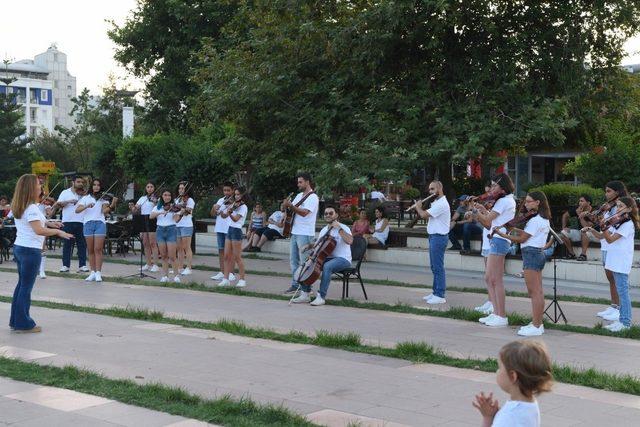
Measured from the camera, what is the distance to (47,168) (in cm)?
3519

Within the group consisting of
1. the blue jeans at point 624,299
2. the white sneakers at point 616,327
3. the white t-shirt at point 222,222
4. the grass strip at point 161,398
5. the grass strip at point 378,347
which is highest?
the white t-shirt at point 222,222

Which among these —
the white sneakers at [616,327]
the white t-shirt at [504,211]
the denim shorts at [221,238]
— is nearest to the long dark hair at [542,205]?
the white t-shirt at [504,211]

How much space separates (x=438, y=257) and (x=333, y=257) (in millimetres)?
1511

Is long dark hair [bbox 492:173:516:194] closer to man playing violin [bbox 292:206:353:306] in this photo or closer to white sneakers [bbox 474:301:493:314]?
white sneakers [bbox 474:301:493:314]

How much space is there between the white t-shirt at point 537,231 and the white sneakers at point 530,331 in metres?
0.92

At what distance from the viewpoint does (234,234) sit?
14031mm

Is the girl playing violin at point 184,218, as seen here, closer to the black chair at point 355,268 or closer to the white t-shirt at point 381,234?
the black chair at point 355,268

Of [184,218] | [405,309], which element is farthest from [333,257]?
[184,218]

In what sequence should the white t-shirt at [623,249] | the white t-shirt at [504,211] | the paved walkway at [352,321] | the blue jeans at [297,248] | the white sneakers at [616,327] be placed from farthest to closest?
the blue jeans at [297,248], the white t-shirt at [504,211], the white t-shirt at [623,249], the white sneakers at [616,327], the paved walkway at [352,321]

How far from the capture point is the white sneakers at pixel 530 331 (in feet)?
31.0

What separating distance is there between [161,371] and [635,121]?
52.3 feet

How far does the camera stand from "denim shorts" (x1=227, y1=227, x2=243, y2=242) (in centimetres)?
1402

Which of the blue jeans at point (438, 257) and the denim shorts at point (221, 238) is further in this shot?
the denim shorts at point (221, 238)

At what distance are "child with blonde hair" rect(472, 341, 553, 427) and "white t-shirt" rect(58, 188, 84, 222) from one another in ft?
43.1
